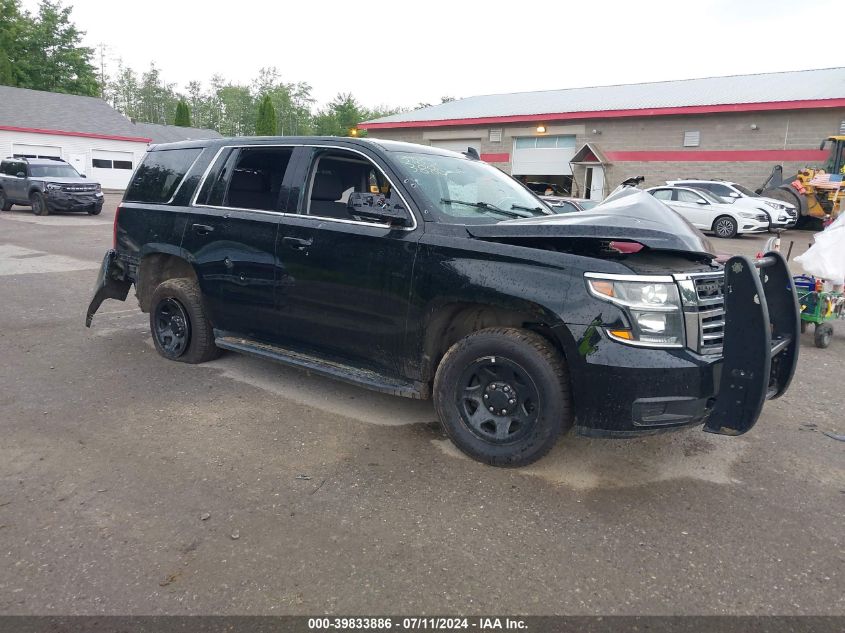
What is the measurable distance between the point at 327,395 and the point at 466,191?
1.90 meters

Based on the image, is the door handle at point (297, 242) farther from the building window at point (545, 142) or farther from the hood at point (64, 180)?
the building window at point (545, 142)

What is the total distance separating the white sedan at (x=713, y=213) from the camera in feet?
61.6

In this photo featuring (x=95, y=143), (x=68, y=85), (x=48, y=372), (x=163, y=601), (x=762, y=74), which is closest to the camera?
(x=163, y=601)

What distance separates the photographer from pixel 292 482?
3535mm

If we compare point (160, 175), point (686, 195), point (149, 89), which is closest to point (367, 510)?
point (160, 175)

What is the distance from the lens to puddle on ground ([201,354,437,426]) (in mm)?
4551

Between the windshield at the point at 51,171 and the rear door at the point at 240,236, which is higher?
the windshield at the point at 51,171

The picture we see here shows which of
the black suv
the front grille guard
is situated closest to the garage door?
the black suv

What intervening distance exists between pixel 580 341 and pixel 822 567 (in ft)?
4.86

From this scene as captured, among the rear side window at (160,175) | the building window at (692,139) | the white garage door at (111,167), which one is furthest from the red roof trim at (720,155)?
the white garage door at (111,167)

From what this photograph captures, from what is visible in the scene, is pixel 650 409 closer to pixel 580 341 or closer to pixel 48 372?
pixel 580 341

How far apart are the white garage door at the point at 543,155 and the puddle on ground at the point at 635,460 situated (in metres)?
27.8

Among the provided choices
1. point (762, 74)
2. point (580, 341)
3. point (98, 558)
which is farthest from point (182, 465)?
point (762, 74)

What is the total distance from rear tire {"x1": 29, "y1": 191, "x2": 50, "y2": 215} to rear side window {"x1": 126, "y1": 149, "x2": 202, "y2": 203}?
1737 centimetres
